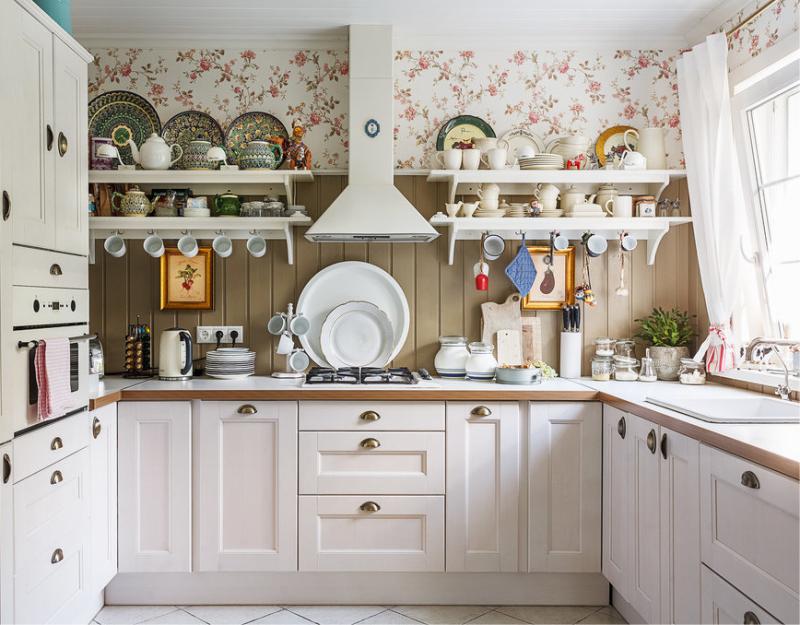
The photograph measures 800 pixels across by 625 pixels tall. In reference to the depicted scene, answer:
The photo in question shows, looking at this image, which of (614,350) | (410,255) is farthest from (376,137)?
(614,350)

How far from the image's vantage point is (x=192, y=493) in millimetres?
2639

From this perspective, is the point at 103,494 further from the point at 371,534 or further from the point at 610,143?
the point at 610,143

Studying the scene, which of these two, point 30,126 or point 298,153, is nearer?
point 30,126

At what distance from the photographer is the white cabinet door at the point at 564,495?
8.66ft

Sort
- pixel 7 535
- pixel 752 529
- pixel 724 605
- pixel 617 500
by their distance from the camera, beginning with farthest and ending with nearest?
pixel 617 500 < pixel 7 535 < pixel 724 605 < pixel 752 529

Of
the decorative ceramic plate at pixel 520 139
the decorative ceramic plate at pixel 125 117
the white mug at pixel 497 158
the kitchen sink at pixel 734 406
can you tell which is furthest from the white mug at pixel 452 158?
the decorative ceramic plate at pixel 125 117

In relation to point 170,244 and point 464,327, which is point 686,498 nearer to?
point 464,327

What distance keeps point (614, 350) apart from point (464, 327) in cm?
75

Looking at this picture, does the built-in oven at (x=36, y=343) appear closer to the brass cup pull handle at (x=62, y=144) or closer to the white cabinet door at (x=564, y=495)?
the brass cup pull handle at (x=62, y=144)

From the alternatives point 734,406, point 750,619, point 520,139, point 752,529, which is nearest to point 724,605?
point 750,619

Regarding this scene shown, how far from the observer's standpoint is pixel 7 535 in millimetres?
1837

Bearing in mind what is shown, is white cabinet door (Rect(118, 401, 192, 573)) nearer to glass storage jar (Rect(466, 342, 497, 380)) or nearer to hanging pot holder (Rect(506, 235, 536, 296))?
glass storage jar (Rect(466, 342, 497, 380))

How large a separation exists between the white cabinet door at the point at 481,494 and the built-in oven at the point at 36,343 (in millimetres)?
1407

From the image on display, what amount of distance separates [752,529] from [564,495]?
3.57 ft
